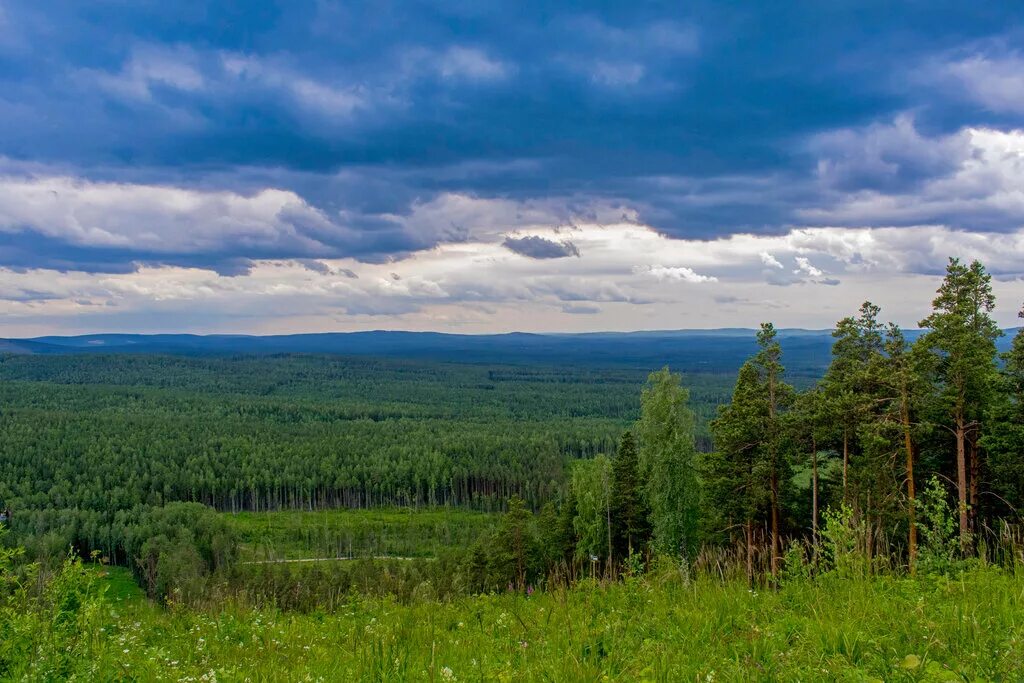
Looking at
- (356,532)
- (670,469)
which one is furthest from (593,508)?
(356,532)

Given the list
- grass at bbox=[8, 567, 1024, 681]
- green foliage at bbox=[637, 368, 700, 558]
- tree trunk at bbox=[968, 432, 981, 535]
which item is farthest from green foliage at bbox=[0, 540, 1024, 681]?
green foliage at bbox=[637, 368, 700, 558]

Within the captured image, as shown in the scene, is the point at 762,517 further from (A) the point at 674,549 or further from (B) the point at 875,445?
(B) the point at 875,445

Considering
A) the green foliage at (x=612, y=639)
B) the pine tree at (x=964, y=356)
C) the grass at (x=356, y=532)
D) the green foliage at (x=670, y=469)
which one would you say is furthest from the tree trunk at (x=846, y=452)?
the grass at (x=356, y=532)

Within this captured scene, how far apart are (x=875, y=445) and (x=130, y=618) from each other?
20.8 m

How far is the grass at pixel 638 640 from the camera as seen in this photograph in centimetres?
477

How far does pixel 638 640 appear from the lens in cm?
605

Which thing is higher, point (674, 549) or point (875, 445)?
point (875, 445)

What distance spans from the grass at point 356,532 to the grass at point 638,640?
239ft

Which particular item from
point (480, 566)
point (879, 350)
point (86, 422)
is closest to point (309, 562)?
point (480, 566)

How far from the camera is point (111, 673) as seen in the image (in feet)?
17.9

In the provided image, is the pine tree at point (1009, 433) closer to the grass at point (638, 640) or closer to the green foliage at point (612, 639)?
the green foliage at point (612, 639)

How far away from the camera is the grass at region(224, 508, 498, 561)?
281 ft

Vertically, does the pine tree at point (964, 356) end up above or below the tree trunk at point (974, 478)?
above

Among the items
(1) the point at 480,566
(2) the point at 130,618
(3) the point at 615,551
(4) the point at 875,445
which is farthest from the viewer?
(1) the point at 480,566
